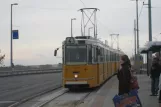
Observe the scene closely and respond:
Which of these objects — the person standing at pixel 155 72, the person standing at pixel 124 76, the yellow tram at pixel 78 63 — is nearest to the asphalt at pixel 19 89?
the yellow tram at pixel 78 63

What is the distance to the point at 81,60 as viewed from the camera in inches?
983

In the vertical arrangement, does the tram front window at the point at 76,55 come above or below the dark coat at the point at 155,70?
above

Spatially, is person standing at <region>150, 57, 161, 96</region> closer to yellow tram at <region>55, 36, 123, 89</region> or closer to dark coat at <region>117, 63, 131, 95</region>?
dark coat at <region>117, 63, 131, 95</region>

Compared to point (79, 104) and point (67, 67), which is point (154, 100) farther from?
point (67, 67)

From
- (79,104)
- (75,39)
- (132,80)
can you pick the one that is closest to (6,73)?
(75,39)

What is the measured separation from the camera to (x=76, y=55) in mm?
25078

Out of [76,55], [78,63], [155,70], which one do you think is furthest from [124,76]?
[76,55]

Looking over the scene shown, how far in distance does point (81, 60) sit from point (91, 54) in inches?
28.7

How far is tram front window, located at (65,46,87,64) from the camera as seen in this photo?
24922 mm

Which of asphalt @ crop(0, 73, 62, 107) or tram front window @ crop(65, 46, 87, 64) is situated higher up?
tram front window @ crop(65, 46, 87, 64)

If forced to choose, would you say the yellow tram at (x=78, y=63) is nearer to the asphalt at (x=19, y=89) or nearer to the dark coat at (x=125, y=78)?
the asphalt at (x=19, y=89)

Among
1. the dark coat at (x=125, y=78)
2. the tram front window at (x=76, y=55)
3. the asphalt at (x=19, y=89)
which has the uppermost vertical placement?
the tram front window at (x=76, y=55)

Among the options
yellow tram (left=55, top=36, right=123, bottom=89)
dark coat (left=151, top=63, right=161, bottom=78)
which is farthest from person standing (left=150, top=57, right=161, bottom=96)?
yellow tram (left=55, top=36, right=123, bottom=89)

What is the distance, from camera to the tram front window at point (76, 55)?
24922mm
